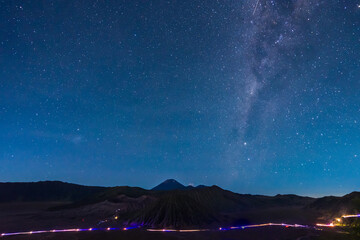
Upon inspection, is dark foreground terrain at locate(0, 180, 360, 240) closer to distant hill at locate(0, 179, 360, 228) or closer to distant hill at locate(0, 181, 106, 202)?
distant hill at locate(0, 179, 360, 228)

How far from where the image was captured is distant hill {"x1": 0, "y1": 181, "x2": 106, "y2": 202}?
106m

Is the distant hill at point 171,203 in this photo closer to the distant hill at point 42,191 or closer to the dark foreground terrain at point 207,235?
the distant hill at point 42,191

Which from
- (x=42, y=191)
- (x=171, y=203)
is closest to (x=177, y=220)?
(x=171, y=203)

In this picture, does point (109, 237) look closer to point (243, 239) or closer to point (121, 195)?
point (243, 239)

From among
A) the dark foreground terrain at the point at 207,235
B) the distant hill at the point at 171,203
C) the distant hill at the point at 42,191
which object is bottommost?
the dark foreground terrain at the point at 207,235

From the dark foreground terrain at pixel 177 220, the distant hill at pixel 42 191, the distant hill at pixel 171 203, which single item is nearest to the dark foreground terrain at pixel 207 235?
the dark foreground terrain at pixel 177 220

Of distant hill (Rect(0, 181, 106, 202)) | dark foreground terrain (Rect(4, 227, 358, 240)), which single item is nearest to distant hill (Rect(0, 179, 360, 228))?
distant hill (Rect(0, 181, 106, 202))

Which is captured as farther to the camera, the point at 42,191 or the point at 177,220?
the point at 42,191

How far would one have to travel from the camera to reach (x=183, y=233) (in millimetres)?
29141

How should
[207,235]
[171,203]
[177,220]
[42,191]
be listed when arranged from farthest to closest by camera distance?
[42,191] → [171,203] → [177,220] → [207,235]

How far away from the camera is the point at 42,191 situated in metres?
114

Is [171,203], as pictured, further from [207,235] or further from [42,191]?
[42,191]

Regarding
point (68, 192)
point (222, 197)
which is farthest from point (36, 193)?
point (222, 197)

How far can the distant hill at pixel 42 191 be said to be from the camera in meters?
106
